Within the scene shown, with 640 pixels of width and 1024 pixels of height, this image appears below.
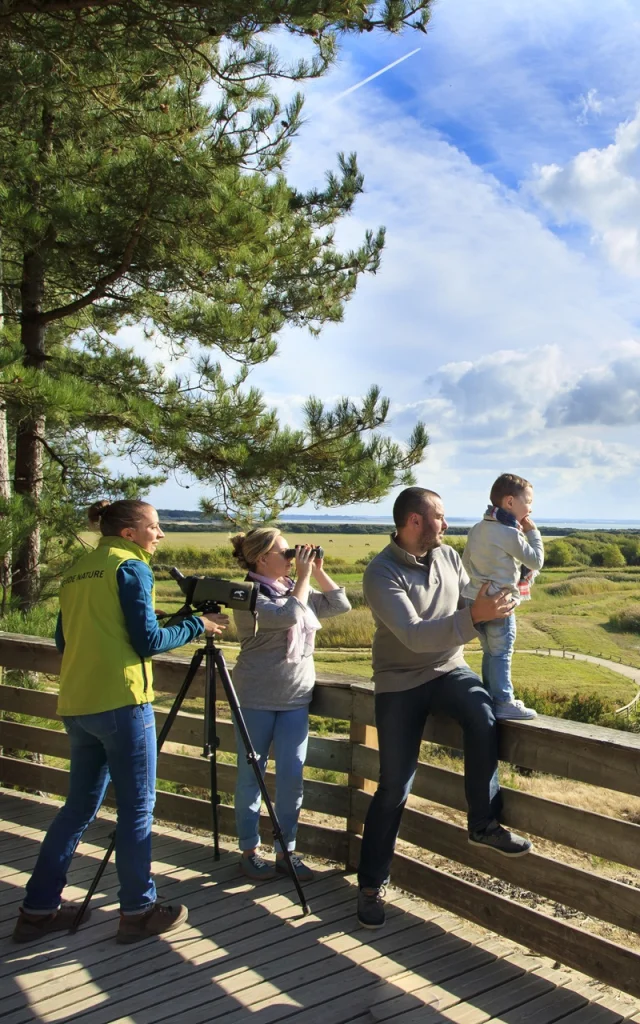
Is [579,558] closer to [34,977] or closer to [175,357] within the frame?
[175,357]

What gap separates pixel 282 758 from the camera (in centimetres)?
328

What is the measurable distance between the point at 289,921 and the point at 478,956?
69 cm

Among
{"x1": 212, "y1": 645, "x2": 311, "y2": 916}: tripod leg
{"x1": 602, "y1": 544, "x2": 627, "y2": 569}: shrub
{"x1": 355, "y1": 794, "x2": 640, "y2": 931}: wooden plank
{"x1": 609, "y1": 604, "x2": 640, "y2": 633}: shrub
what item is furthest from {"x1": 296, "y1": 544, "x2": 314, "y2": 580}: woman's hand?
{"x1": 602, "y1": 544, "x2": 627, "y2": 569}: shrub

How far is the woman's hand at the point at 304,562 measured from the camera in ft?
10.4

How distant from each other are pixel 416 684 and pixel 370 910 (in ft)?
2.88

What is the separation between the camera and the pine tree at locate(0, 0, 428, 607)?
5.38 meters

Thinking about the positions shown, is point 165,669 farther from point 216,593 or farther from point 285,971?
point 285,971

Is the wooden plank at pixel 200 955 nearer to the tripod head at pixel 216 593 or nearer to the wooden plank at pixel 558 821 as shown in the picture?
the wooden plank at pixel 558 821

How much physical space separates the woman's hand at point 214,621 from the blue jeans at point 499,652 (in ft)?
3.05

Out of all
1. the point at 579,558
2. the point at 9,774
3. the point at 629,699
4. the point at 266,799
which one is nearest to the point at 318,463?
the point at 9,774

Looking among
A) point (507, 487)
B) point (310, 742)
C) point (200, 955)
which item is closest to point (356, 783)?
point (310, 742)

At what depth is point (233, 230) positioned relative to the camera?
21.5 feet

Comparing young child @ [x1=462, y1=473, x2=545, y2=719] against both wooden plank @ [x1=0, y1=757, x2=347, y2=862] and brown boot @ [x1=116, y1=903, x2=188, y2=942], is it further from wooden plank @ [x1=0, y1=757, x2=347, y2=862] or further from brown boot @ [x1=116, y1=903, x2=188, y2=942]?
brown boot @ [x1=116, y1=903, x2=188, y2=942]

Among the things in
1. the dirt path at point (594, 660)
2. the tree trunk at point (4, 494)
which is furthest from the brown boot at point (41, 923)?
the dirt path at point (594, 660)
